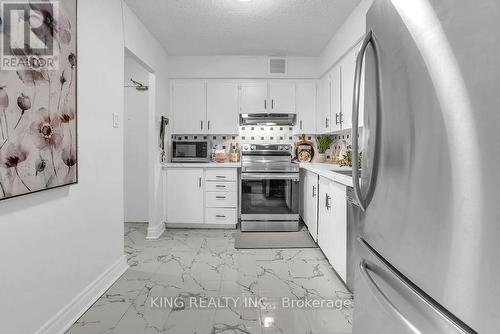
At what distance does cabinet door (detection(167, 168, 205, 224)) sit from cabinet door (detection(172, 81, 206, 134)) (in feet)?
2.21

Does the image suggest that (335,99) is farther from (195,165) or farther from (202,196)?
(202,196)

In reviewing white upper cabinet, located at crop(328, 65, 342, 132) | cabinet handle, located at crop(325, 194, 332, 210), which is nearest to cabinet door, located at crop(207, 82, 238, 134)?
white upper cabinet, located at crop(328, 65, 342, 132)

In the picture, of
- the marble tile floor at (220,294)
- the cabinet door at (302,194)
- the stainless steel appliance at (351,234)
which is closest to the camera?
the marble tile floor at (220,294)

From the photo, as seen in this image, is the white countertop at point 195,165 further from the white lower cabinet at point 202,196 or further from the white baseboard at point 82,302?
the white baseboard at point 82,302

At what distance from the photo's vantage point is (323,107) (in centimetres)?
385

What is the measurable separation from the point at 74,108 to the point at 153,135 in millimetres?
1617

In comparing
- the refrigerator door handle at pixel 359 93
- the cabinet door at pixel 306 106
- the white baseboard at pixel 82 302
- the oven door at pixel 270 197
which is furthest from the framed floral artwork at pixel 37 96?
the cabinet door at pixel 306 106

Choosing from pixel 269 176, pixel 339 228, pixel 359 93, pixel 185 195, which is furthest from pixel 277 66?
pixel 359 93

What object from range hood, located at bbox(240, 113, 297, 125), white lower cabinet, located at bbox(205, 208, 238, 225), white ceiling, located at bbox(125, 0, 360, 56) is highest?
white ceiling, located at bbox(125, 0, 360, 56)

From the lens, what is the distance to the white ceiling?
A: 261cm

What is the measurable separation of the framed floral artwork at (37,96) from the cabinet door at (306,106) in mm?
2928

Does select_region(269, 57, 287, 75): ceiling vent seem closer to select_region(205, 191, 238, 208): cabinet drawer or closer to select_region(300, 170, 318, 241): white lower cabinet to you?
select_region(300, 170, 318, 241): white lower cabinet

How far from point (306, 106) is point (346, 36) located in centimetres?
131

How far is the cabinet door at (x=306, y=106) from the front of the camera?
4055mm
